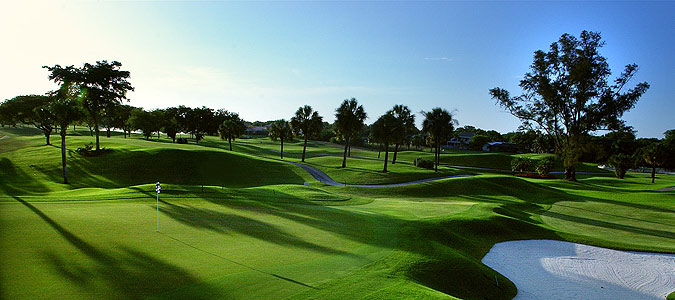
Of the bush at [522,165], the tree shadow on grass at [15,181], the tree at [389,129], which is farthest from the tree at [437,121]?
the tree shadow on grass at [15,181]

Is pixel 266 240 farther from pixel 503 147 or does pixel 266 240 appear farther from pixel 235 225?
pixel 503 147

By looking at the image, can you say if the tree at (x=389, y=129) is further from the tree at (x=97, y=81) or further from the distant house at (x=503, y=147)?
the distant house at (x=503, y=147)

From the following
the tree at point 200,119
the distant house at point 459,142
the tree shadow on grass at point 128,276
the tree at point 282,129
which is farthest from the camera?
the distant house at point 459,142

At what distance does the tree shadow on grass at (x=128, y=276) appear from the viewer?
7723 mm

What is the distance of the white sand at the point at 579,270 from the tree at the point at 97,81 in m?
60.3

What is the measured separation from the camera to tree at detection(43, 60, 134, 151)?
53.1m

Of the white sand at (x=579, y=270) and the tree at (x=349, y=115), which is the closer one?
the white sand at (x=579, y=270)

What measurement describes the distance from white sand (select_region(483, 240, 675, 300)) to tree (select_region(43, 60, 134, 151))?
60.3 metres

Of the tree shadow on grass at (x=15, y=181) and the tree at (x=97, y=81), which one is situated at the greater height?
the tree at (x=97, y=81)

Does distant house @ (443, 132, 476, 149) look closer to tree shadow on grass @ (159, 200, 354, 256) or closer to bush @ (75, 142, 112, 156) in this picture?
bush @ (75, 142, 112, 156)

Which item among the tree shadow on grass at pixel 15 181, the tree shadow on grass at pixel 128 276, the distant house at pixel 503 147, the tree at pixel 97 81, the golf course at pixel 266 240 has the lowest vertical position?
the tree shadow on grass at pixel 15 181

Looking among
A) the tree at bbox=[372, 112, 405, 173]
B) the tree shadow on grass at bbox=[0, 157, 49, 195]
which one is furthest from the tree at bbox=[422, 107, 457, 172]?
the tree shadow on grass at bbox=[0, 157, 49, 195]

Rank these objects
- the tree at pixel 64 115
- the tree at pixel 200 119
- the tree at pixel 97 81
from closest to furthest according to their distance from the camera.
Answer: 1. the tree at pixel 64 115
2. the tree at pixel 97 81
3. the tree at pixel 200 119

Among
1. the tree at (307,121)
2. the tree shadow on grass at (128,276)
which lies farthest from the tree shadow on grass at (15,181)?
the tree at (307,121)
